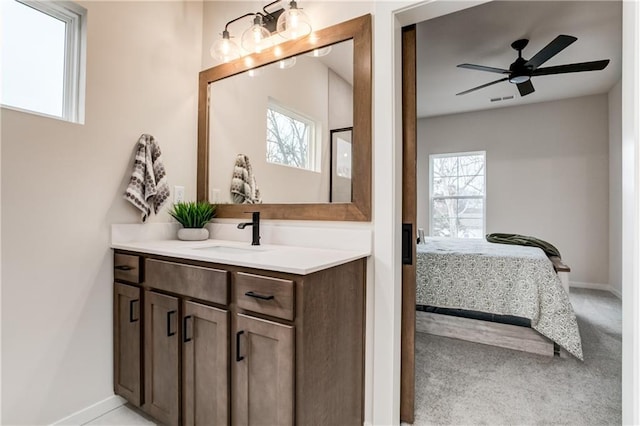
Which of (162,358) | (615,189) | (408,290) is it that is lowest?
(162,358)

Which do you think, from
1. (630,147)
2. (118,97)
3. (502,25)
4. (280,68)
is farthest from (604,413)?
(118,97)

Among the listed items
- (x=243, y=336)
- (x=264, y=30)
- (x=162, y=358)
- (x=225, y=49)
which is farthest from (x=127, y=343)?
(x=264, y=30)

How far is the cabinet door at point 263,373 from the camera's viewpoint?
113cm

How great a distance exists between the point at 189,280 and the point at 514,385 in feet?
6.92

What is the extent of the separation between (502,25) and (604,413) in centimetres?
301

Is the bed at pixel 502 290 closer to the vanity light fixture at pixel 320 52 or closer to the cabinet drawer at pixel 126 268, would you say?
the vanity light fixture at pixel 320 52

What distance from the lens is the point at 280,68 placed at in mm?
1919

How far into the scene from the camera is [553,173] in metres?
4.83

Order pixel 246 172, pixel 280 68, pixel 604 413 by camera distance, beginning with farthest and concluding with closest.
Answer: pixel 246 172 → pixel 280 68 → pixel 604 413

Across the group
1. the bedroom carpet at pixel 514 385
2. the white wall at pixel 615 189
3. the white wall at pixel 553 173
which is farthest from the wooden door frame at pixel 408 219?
the white wall at pixel 553 173

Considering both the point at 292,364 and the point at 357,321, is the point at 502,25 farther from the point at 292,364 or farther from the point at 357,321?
the point at 292,364

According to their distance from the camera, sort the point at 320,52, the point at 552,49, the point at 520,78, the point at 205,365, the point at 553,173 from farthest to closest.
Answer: the point at 553,173 → the point at 520,78 → the point at 552,49 → the point at 320,52 → the point at 205,365

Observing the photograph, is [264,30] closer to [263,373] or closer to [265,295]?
[265,295]

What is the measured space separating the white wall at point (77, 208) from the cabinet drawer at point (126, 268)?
0.05m
